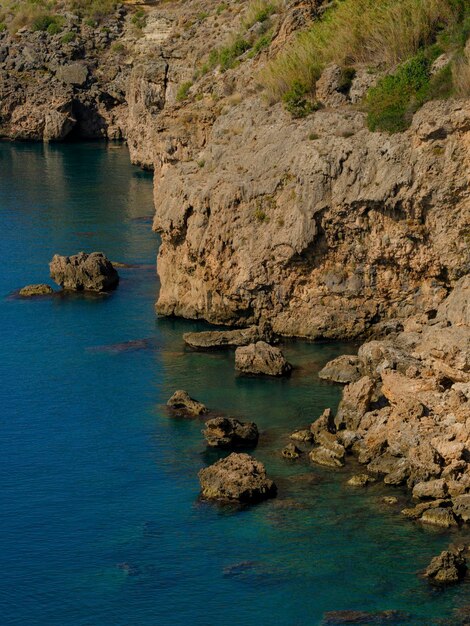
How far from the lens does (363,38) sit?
6381cm

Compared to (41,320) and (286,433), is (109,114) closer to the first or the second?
(41,320)

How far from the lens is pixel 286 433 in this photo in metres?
48.4

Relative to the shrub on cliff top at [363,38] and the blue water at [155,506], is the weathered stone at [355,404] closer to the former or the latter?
the blue water at [155,506]

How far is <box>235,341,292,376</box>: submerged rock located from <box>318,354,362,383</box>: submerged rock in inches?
72.3

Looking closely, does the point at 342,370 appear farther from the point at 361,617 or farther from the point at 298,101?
the point at 361,617

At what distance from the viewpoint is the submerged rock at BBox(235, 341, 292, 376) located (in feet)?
179

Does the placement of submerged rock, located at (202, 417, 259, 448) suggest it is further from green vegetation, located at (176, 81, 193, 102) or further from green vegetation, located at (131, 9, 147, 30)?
green vegetation, located at (131, 9, 147, 30)

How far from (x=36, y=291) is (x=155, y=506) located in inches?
1223

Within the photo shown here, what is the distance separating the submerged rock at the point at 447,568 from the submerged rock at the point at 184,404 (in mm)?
16366

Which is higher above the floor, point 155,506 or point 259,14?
point 259,14

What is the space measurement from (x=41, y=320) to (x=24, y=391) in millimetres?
11565

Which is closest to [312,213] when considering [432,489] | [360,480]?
[360,480]

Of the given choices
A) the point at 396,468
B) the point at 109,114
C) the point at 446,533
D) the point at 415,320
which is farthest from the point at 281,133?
the point at 109,114

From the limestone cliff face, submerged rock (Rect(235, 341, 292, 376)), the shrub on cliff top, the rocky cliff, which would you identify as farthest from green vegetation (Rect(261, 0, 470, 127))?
submerged rock (Rect(235, 341, 292, 376))
